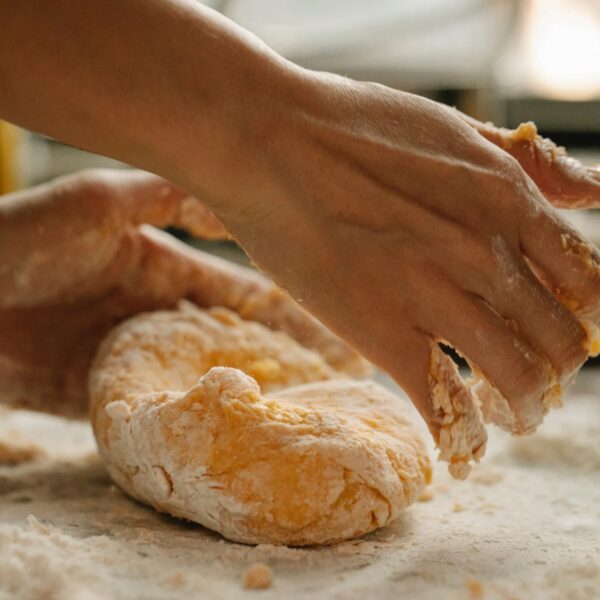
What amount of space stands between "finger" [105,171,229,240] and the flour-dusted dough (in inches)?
14.2

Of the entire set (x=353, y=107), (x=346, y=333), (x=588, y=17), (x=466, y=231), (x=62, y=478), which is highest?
(x=588, y=17)

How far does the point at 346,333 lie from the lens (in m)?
0.83

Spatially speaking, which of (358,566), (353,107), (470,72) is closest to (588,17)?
(470,72)

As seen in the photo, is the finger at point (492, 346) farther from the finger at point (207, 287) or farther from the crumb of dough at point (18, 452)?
the crumb of dough at point (18, 452)

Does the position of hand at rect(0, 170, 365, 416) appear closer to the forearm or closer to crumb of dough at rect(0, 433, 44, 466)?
crumb of dough at rect(0, 433, 44, 466)

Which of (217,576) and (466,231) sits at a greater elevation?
(466,231)

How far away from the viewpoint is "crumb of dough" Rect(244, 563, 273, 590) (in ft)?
2.35

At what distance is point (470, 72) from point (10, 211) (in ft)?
7.48

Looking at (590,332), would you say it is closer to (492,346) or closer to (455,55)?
(492,346)

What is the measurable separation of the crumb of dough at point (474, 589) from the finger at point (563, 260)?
0.97 ft

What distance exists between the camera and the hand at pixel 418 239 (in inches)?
31.1

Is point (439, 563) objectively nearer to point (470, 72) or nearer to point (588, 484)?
point (588, 484)

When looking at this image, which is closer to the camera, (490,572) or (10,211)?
(490,572)

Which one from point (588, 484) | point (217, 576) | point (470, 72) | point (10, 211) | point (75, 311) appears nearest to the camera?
point (217, 576)
